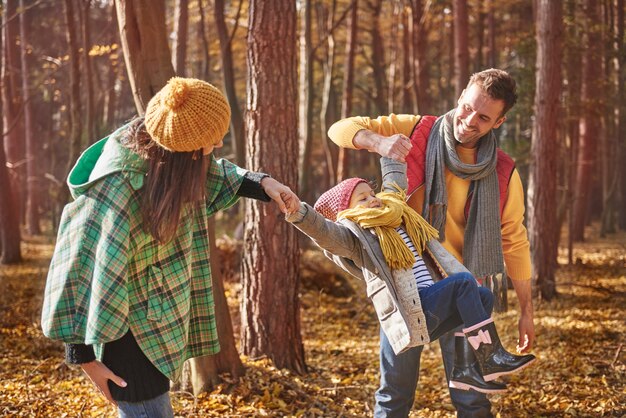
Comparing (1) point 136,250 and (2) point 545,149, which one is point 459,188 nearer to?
(1) point 136,250

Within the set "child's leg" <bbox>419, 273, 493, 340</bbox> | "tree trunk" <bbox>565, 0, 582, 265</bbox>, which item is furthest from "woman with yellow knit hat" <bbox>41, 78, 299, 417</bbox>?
"tree trunk" <bbox>565, 0, 582, 265</bbox>

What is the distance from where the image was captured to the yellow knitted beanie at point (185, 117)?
2.61 m

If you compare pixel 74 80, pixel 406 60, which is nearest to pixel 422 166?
pixel 74 80

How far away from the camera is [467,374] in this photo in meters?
3.21

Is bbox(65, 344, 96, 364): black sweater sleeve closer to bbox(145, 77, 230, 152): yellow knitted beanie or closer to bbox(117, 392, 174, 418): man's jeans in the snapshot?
bbox(117, 392, 174, 418): man's jeans

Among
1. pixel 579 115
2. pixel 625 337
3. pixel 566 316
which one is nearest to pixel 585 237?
pixel 579 115

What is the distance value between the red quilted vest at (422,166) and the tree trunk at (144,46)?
206 cm

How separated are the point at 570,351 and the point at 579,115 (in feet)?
21.0

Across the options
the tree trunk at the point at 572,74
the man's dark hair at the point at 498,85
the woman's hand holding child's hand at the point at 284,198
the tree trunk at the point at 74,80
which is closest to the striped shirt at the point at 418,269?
the woman's hand holding child's hand at the point at 284,198

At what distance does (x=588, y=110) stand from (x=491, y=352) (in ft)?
34.3

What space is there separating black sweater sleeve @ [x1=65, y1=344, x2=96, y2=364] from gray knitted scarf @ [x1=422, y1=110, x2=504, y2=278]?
1.81 meters

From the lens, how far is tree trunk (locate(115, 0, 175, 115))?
15.4 ft

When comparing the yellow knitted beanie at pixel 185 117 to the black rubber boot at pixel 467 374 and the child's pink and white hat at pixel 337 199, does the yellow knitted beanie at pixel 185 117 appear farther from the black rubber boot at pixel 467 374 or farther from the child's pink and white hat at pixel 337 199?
the black rubber boot at pixel 467 374

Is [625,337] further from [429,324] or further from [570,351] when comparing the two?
[429,324]
